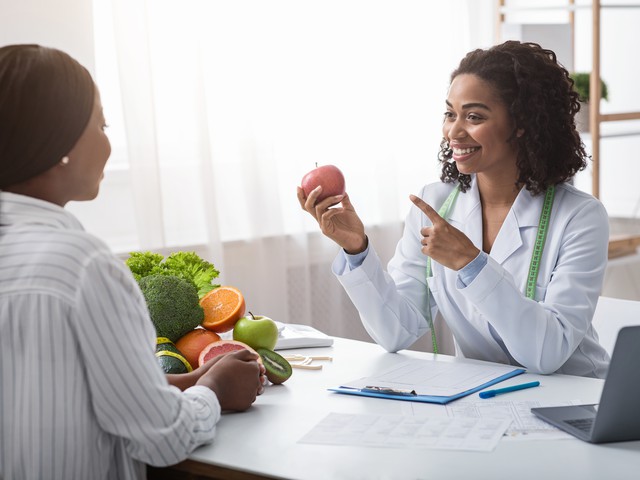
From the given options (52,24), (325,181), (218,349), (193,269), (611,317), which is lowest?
(611,317)

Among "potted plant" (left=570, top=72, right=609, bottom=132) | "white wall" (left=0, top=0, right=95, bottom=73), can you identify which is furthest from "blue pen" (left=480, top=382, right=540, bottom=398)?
"potted plant" (left=570, top=72, right=609, bottom=132)

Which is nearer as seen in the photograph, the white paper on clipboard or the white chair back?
the white paper on clipboard

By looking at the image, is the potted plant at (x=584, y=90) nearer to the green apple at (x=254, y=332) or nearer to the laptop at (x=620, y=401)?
the green apple at (x=254, y=332)

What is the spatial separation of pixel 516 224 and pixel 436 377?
20.7 inches

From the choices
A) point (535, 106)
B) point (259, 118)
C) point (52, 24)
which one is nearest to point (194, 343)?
point (535, 106)

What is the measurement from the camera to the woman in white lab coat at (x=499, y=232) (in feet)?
6.39

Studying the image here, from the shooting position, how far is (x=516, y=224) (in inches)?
84.7

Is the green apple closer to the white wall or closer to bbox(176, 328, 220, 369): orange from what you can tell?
bbox(176, 328, 220, 369): orange

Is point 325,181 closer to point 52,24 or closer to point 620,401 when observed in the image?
point 620,401

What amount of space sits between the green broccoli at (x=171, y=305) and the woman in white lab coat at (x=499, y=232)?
386 mm

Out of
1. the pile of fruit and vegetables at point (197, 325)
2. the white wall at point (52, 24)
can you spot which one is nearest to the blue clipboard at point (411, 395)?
the pile of fruit and vegetables at point (197, 325)

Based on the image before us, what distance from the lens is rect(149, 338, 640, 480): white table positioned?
1.31 metres

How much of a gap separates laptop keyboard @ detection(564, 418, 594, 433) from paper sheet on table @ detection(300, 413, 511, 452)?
0.11 meters

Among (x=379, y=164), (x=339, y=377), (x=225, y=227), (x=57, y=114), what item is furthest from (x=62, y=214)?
(x=379, y=164)
